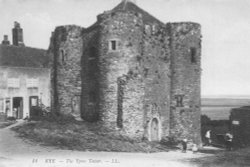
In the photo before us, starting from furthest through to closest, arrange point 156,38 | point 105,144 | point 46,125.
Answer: point 156,38 → point 46,125 → point 105,144

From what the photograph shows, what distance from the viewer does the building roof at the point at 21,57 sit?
28.8 m

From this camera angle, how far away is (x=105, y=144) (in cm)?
1927

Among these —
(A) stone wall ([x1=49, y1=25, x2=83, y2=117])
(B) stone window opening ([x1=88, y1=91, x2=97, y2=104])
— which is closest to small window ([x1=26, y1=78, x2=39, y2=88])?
(A) stone wall ([x1=49, y1=25, x2=83, y2=117])

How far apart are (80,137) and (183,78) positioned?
10362mm

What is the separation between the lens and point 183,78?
2664 cm

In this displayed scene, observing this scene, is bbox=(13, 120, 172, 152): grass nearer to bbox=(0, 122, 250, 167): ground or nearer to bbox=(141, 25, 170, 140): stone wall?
bbox=(0, 122, 250, 167): ground

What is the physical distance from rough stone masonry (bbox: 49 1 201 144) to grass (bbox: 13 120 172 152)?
2.84 ft

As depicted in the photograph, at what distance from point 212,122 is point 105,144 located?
18.2 metres

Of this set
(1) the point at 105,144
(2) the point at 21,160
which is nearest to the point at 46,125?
(1) the point at 105,144

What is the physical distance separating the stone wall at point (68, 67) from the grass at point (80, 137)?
297cm

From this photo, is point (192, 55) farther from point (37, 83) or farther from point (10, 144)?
point (10, 144)

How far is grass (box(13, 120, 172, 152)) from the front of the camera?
1828 centimetres

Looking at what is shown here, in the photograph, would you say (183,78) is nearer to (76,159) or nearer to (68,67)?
(68,67)

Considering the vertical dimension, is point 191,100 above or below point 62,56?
below
